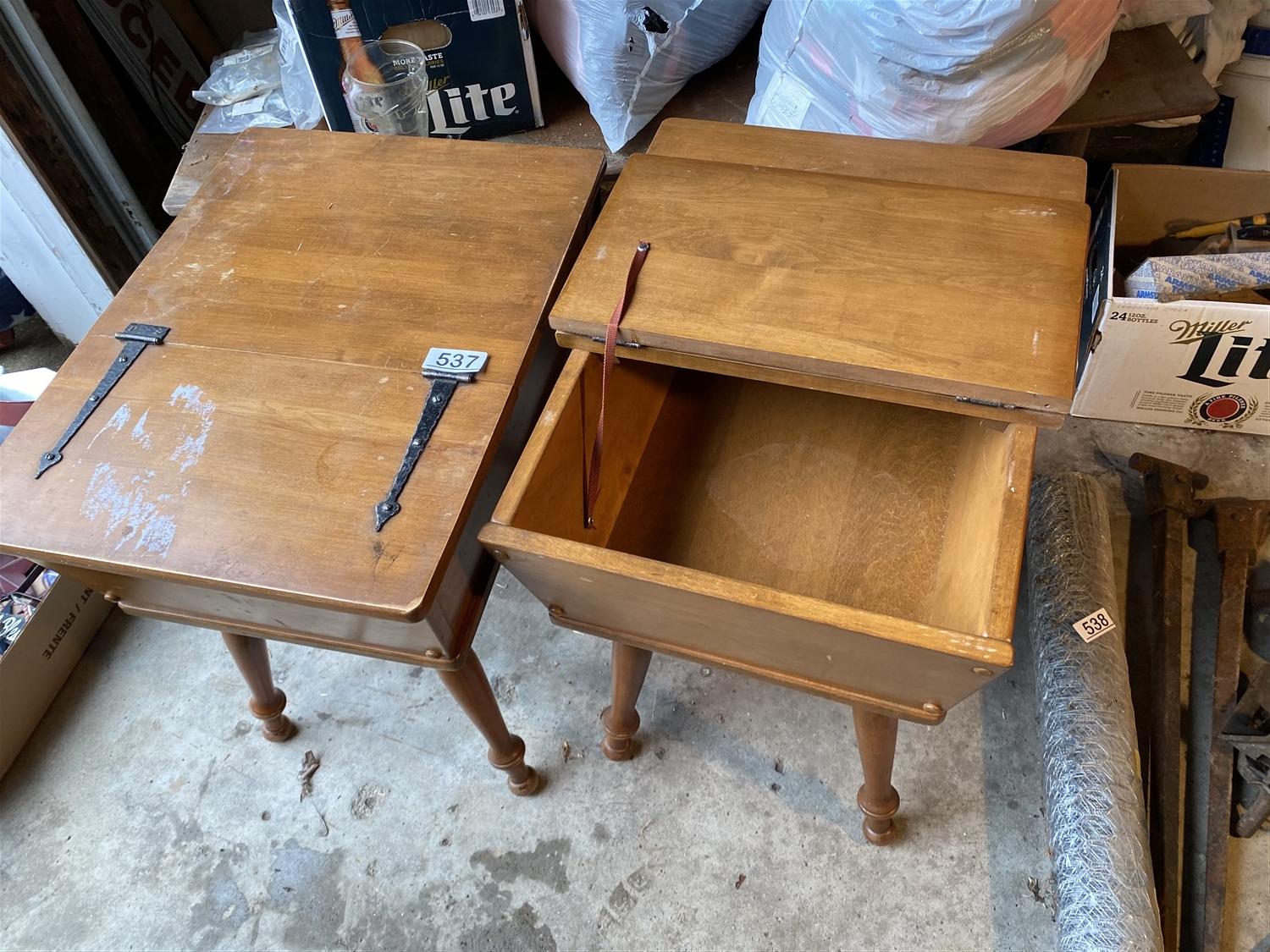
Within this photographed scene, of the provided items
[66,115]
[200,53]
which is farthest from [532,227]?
[200,53]

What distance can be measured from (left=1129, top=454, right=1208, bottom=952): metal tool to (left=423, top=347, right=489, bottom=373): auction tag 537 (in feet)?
3.23

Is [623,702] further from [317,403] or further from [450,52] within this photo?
[450,52]

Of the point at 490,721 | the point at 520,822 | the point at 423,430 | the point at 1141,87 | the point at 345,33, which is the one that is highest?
the point at 345,33

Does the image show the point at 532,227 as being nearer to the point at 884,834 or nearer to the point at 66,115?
the point at 884,834

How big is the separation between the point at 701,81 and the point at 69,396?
1021 mm

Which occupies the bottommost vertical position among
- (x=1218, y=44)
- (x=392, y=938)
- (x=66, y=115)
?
(x=392, y=938)

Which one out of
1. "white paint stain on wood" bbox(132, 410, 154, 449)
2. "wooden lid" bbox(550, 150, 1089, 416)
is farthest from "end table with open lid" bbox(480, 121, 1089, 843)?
"white paint stain on wood" bbox(132, 410, 154, 449)

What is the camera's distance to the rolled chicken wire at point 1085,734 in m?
0.91

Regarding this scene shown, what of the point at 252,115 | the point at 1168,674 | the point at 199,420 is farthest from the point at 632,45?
the point at 1168,674

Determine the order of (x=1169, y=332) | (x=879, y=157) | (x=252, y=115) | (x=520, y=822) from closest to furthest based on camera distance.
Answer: (x=879, y=157)
(x=520, y=822)
(x=1169, y=332)
(x=252, y=115)

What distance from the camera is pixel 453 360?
815mm

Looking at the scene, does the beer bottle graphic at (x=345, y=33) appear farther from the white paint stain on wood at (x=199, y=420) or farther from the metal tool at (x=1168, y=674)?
the metal tool at (x=1168, y=674)

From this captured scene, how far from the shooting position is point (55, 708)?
1316 mm

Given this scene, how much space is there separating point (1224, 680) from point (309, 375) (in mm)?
1188
